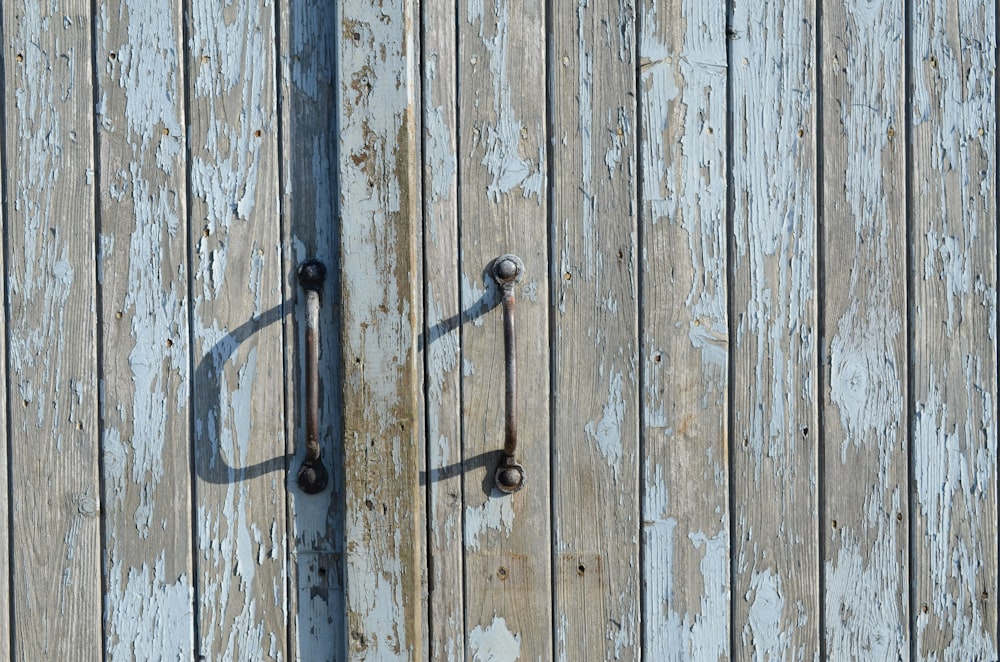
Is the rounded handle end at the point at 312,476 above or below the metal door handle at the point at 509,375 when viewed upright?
below

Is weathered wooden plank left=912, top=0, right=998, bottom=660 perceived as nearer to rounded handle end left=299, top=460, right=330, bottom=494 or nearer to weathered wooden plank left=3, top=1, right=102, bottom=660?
rounded handle end left=299, top=460, right=330, bottom=494

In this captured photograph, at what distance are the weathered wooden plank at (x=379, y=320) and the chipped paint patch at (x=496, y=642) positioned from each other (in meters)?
0.09

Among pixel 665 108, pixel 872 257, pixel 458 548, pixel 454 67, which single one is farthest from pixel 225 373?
pixel 872 257

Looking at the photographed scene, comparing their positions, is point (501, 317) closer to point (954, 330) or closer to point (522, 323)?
point (522, 323)

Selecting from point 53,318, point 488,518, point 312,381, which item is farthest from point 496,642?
point 53,318

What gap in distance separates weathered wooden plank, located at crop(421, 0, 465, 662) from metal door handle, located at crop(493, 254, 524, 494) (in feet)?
0.20

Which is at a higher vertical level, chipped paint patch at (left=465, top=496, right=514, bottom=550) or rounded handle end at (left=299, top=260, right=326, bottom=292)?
rounded handle end at (left=299, top=260, right=326, bottom=292)

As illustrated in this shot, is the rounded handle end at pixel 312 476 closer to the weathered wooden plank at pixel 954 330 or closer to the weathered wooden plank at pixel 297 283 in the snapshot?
the weathered wooden plank at pixel 297 283

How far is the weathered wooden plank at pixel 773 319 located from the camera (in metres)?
1.19

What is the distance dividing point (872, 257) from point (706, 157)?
271mm

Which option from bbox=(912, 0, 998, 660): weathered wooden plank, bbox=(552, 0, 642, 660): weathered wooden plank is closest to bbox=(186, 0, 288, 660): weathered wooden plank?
bbox=(552, 0, 642, 660): weathered wooden plank

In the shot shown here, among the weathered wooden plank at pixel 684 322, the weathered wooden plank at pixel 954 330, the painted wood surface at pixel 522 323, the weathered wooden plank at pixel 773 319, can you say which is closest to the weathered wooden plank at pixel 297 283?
the painted wood surface at pixel 522 323

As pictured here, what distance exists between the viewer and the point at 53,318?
1215 millimetres

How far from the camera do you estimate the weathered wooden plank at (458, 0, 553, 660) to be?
1.19 metres
